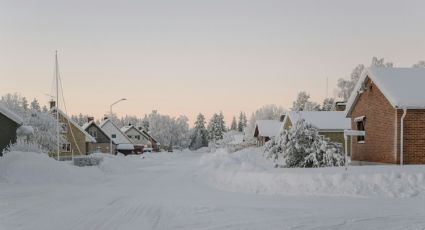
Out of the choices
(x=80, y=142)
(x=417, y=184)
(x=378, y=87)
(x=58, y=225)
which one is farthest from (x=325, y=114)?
(x=58, y=225)

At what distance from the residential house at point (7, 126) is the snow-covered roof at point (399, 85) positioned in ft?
70.8

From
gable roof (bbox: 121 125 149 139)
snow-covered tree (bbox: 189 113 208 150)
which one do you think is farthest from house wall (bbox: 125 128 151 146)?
snow-covered tree (bbox: 189 113 208 150)

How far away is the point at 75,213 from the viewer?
1184 cm

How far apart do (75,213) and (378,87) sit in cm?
1582

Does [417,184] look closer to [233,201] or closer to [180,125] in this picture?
[233,201]

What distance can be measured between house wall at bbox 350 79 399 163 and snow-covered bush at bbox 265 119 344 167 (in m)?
2.10

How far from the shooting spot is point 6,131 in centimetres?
3059

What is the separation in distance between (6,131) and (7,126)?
0.36m

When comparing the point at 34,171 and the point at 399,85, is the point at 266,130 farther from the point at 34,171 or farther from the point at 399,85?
the point at 34,171

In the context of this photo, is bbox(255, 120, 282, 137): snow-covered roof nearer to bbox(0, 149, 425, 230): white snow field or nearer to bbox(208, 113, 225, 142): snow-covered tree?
bbox(0, 149, 425, 230): white snow field

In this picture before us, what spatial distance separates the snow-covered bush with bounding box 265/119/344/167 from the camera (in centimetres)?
2025

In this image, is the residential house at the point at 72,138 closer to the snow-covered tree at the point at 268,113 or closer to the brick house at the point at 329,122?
the brick house at the point at 329,122

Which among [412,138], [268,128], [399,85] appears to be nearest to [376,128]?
[399,85]

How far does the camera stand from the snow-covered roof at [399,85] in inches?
787
